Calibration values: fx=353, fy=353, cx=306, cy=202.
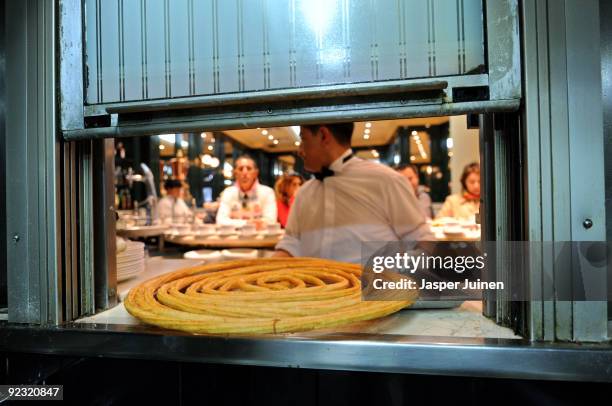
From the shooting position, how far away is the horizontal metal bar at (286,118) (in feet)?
2.14

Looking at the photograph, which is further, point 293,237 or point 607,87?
point 293,237

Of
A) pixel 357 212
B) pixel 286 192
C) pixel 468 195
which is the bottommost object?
pixel 357 212

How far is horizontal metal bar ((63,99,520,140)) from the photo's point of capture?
0.65m

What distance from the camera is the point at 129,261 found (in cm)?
120

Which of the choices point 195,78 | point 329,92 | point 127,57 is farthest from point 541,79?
point 127,57

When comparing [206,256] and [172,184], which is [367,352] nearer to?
[206,256]

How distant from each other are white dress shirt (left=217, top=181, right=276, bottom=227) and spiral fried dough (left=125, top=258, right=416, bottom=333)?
3617mm

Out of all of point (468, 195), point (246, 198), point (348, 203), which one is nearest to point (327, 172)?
point (348, 203)

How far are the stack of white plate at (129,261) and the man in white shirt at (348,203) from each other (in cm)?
97

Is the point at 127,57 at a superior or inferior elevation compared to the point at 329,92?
superior

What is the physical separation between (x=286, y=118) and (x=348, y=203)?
141 cm

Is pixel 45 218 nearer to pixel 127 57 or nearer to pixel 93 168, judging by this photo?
pixel 93 168

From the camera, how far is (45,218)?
2.46ft

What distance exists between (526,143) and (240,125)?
1.75ft
